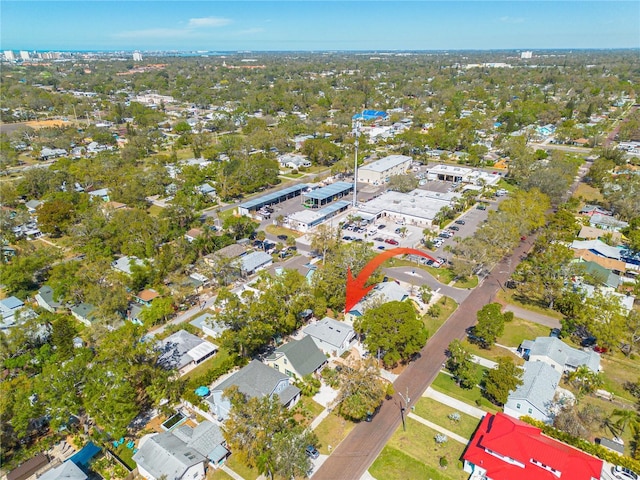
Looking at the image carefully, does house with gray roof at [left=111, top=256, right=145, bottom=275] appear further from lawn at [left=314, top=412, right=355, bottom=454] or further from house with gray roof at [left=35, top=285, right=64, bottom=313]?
lawn at [left=314, top=412, right=355, bottom=454]

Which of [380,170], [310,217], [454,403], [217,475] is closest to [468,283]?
[454,403]

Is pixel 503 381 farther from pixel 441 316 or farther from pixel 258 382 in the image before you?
pixel 258 382

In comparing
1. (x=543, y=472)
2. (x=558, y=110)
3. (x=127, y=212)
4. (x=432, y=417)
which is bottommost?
(x=432, y=417)

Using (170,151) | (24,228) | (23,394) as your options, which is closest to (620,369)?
(23,394)

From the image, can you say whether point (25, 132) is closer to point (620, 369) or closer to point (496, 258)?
point (496, 258)

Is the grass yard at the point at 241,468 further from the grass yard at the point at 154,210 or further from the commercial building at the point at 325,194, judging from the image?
the grass yard at the point at 154,210
